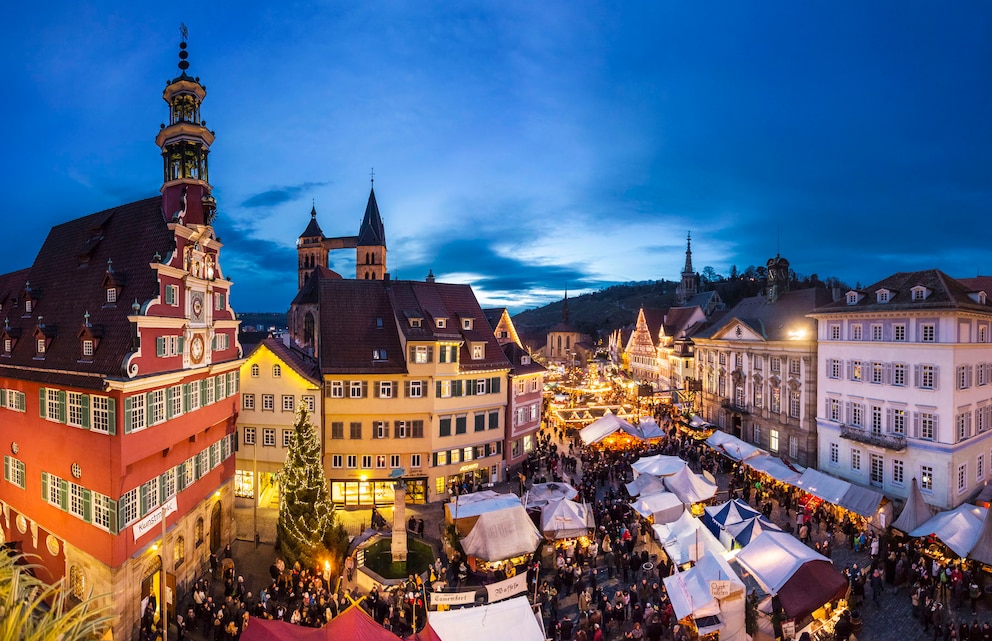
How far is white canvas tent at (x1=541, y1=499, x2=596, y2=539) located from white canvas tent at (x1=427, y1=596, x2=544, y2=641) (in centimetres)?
849

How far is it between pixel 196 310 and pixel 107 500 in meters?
8.66

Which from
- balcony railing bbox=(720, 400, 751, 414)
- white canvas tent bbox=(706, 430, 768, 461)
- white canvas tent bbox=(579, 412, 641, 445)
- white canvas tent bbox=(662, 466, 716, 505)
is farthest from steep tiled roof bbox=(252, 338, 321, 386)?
balcony railing bbox=(720, 400, 751, 414)

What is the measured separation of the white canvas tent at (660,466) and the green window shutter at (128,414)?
2505 cm

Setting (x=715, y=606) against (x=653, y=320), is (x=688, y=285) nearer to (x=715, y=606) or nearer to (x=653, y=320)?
(x=653, y=320)

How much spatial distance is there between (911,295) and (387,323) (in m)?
31.8

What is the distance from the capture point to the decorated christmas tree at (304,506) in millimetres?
23328

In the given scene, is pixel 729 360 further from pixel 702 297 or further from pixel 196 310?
pixel 702 297

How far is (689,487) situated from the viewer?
28.4 m

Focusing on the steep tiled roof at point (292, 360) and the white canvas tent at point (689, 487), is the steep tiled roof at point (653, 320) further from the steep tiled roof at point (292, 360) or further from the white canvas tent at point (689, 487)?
the steep tiled roof at point (292, 360)

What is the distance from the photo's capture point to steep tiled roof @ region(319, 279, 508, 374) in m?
33.6

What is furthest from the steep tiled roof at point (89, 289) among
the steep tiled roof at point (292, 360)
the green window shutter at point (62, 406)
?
the steep tiled roof at point (292, 360)

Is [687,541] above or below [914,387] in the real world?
below

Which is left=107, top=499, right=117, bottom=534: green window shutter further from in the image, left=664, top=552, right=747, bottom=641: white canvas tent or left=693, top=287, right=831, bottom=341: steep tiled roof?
left=693, top=287, right=831, bottom=341: steep tiled roof

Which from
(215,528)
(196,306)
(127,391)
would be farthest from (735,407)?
(127,391)
